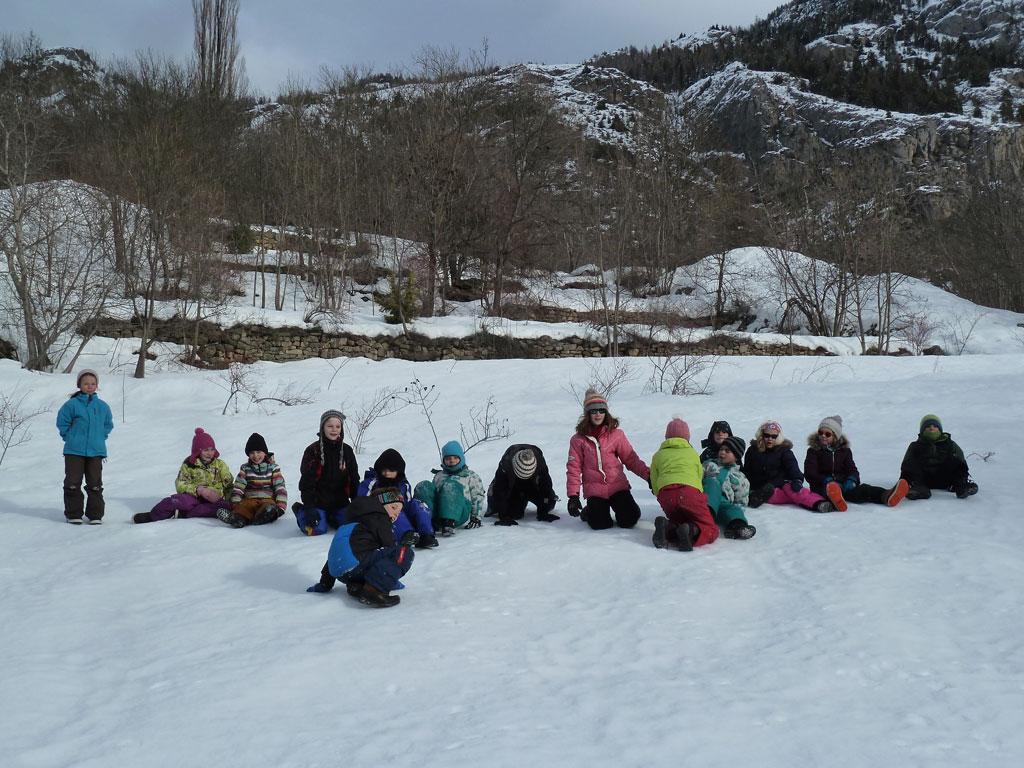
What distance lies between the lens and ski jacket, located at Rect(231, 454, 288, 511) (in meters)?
7.40

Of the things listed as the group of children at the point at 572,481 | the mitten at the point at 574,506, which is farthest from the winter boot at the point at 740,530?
the mitten at the point at 574,506

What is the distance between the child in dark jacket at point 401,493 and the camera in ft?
18.4

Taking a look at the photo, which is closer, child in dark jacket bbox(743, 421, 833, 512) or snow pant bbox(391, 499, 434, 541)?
snow pant bbox(391, 499, 434, 541)

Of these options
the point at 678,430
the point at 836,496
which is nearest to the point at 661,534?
the point at 678,430

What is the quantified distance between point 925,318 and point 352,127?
82.0 feet

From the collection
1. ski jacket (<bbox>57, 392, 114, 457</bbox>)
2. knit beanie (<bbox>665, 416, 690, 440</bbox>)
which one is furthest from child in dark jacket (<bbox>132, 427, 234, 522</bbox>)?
knit beanie (<bbox>665, 416, 690, 440</bbox>)

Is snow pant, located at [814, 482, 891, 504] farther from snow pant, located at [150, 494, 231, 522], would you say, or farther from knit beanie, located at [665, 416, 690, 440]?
snow pant, located at [150, 494, 231, 522]

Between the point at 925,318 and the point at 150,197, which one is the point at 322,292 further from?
the point at 925,318

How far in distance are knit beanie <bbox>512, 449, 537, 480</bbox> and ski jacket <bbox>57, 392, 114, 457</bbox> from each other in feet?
14.0

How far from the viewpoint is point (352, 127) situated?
33.5m

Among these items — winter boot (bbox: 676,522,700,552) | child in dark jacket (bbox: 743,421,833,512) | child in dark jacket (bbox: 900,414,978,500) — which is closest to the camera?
winter boot (bbox: 676,522,700,552)

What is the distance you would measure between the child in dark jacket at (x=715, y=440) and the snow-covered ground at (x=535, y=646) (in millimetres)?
784

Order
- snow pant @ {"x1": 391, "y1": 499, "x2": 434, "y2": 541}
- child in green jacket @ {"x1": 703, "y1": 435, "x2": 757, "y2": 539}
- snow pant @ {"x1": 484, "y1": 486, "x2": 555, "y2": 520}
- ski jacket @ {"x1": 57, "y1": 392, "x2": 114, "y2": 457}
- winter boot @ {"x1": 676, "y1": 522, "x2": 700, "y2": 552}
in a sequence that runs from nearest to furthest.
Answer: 1. winter boot @ {"x1": 676, "y1": 522, "x2": 700, "y2": 552}
2. snow pant @ {"x1": 391, "y1": 499, "x2": 434, "y2": 541}
3. child in green jacket @ {"x1": 703, "y1": 435, "x2": 757, "y2": 539}
4. snow pant @ {"x1": 484, "y1": 486, "x2": 555, "y2": 520}
5. ski jacket @ {"x1": 57, "y1": 392, "x2": 114, "y2": 457}

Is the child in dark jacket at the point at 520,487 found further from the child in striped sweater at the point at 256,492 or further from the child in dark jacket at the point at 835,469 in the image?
the child in dark jacket at the point at 835,469
